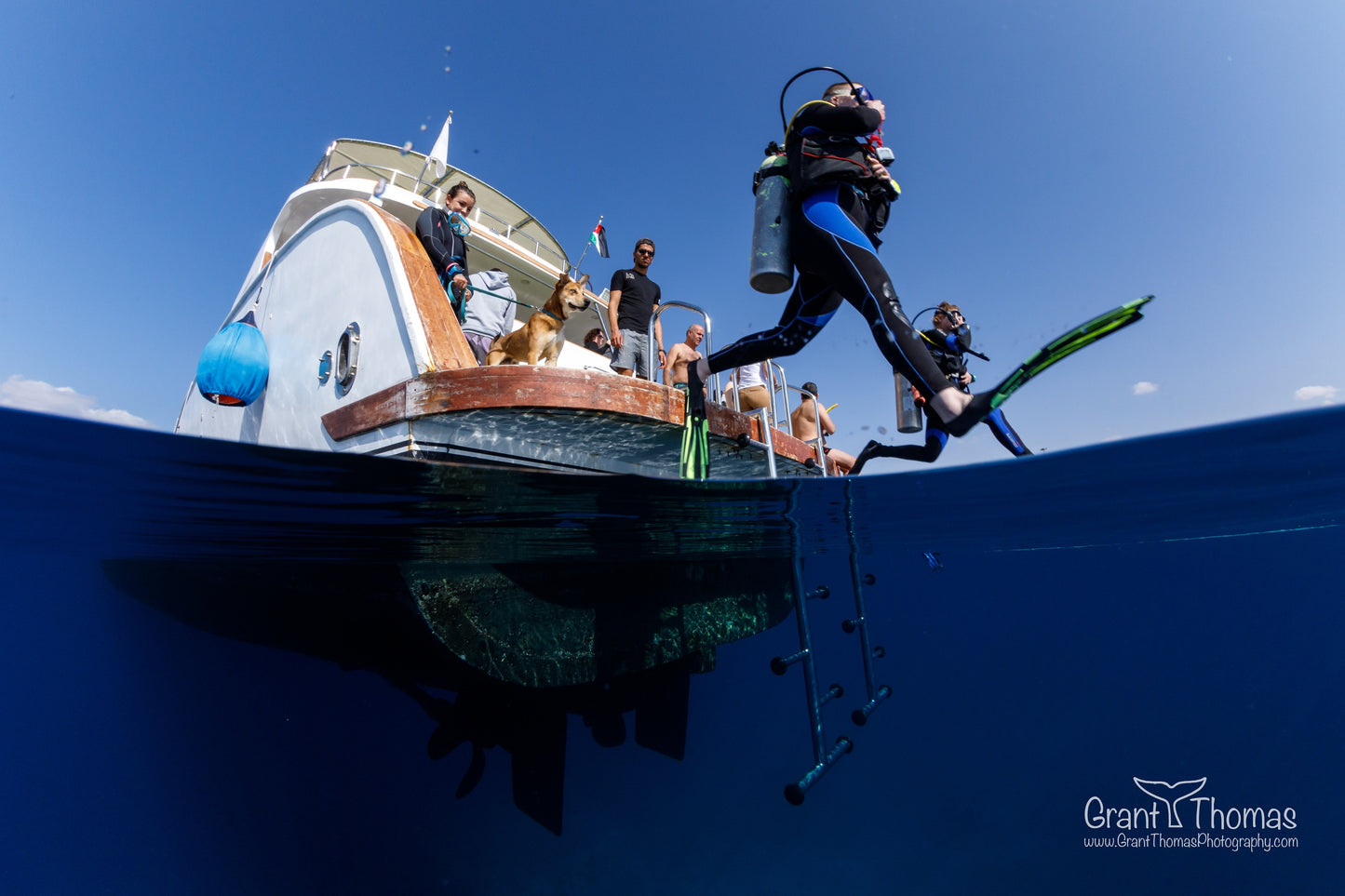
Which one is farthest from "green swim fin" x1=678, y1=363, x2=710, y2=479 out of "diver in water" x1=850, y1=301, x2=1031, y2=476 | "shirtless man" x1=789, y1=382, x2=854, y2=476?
"shirtless man" x1=789, y1=382, x2=854, y2=476

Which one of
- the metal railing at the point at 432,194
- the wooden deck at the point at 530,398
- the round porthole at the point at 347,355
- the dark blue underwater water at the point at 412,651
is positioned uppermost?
the metal railing at the point at 432,194

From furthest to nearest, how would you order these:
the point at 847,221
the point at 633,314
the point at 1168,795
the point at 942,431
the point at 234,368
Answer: the point at 1168,795 < the point at 633,314 < the point at 234,368 < the point at 942,431 < the point at 847,221

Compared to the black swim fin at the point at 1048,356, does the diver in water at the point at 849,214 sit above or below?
above

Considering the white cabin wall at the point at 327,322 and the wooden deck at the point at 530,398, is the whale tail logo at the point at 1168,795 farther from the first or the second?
the white cabin wall at the point at 327,322

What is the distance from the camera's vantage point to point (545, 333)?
399 centimetres

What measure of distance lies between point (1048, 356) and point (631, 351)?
12.4 feet

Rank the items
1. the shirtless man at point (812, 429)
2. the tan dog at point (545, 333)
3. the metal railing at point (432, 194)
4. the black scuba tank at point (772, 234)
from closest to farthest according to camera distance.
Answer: the black scuba tank at point (772, 234)
the tan dog at point (545, 333)
the shirtless man at point (812, 429)
the metal railing at point (432, 194)

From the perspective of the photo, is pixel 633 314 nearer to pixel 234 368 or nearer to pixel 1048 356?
pixel 234 368

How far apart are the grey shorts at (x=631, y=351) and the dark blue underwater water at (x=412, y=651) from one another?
1.66 m

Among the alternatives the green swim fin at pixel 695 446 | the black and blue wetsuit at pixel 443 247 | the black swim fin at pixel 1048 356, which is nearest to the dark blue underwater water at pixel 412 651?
the green swim fin at pixel 695 446

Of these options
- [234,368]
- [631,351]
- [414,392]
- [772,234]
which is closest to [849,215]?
[772,234]

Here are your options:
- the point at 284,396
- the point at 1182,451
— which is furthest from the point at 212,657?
the point at 1182,451

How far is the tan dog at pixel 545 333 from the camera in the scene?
3.98 metres

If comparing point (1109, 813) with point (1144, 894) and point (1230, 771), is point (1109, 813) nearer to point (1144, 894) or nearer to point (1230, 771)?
point (1144, 894)
